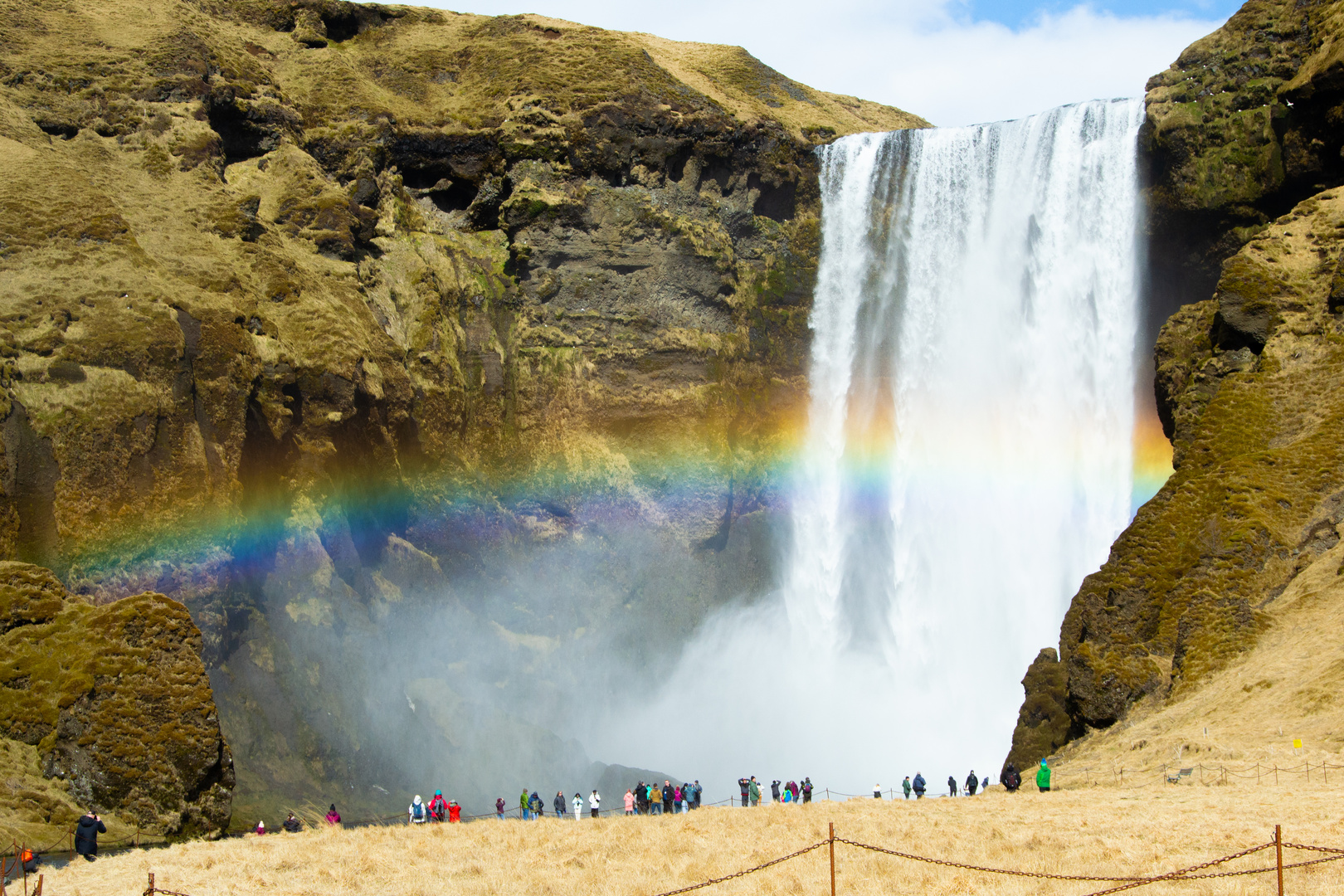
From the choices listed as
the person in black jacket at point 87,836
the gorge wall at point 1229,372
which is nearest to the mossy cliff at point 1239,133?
the gorge wall at point 1229,372

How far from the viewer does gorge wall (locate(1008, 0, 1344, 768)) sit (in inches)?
1476

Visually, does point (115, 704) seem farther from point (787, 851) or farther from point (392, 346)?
point (392, 346)

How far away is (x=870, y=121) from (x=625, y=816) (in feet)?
188

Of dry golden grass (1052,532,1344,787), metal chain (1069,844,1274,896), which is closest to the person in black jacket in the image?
metal chain (1069,844,1274,896)

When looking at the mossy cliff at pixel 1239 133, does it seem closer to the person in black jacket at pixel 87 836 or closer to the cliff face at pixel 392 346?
the cliff face at pixel 392 346

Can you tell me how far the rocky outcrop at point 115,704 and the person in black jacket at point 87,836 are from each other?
10.6ft

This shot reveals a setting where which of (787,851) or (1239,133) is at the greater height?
(1239,133)

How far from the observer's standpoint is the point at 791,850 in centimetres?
2430

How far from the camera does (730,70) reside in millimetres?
76250

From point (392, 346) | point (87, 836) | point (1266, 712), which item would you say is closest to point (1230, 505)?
point (1266, 712)

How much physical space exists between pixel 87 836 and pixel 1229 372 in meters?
38.4

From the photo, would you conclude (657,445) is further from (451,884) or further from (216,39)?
(451,884)

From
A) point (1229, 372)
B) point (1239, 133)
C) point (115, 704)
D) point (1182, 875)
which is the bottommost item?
point (1182, 875)

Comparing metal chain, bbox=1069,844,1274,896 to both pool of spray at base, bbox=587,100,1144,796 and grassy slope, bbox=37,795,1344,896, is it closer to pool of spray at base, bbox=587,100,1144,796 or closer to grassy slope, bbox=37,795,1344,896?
grassy slope, bbox=37,795,1344,896
